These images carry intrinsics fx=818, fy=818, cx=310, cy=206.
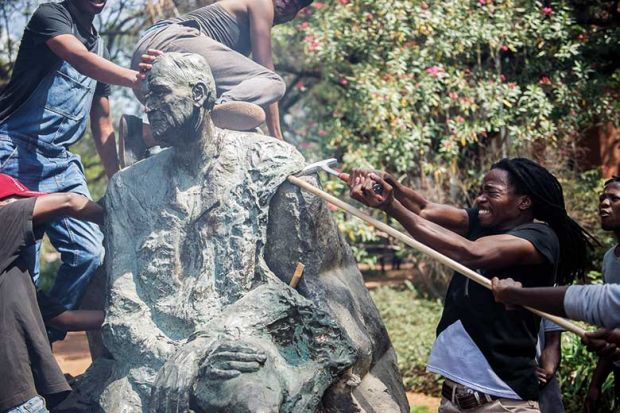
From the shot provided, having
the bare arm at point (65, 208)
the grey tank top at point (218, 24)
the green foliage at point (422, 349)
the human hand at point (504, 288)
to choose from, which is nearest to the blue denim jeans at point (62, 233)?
the bare arm at point (65, 208)

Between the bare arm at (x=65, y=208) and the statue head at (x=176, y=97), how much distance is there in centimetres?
53

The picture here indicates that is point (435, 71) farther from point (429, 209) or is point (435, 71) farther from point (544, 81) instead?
point (429, 209)

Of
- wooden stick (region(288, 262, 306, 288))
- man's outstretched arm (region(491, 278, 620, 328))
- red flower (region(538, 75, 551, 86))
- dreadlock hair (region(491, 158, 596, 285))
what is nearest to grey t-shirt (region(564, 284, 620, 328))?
man's outstretched arm (region(491, 278, 620, 328))

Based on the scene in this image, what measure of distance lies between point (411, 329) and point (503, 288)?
599 cm

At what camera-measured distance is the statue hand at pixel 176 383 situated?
141 inches

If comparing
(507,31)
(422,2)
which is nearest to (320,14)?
(422,2)

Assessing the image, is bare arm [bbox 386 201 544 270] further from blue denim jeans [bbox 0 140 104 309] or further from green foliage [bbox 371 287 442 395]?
green foliage [bbox 371 287 442 395]

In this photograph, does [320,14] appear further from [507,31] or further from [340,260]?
[340,260]

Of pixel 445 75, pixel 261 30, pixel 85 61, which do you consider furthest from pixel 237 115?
pixel 445 75

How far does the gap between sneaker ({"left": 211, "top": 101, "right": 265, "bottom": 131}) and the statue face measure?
1.42 feet

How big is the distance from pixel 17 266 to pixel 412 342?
17.1ft

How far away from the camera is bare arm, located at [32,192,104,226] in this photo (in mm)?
4020

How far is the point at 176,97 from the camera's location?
13.4 feet

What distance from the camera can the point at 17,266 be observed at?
4012mm
